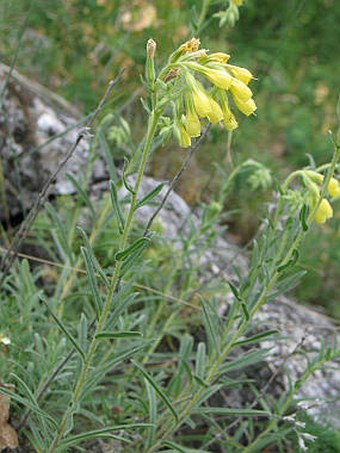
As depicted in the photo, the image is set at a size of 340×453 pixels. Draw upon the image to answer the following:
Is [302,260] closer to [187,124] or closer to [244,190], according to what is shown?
[244,190]

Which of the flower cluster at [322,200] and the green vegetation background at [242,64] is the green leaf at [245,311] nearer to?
the flower cluster at [322,200]

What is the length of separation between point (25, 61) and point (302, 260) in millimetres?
2070

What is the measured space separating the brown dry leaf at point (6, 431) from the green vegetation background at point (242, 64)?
1.65m

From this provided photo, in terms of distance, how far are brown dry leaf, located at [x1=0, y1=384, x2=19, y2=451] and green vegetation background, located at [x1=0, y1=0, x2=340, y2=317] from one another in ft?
5.42

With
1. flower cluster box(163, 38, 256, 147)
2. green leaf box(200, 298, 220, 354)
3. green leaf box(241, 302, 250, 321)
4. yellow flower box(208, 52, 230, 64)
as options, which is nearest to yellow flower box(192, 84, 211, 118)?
flower cluster box(163, 38, 256, 147)

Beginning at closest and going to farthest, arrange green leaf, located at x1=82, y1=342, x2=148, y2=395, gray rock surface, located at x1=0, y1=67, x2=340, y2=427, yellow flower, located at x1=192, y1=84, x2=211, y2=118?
yellow flower, located at x1=192, y1=84, x2=211, y2=118 → green leaf, located at x1=82, y1=342, x2=148, y2=395 → gray rock surface, located at x1=0, y1=67, x2=340, y2=427

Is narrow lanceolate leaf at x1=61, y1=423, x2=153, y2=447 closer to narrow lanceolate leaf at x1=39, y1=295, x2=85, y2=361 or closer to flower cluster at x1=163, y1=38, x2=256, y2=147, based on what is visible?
narrow lanceolate leaf at x1=39, y1=295, x2=85, y2=361

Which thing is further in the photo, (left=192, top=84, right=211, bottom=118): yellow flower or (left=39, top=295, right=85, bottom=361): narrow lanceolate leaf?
(left=39, top=295, right=85, bottom=361): narrow lanceolate leaf

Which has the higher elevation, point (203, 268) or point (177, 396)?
point (203, 268)

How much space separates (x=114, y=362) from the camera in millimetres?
1795

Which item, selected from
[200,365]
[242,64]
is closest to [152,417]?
[200,365]

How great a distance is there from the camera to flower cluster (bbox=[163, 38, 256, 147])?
1416mm

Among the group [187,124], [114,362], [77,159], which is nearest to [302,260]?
[77,159]

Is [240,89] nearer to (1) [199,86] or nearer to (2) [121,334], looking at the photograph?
(1) [199,86]
